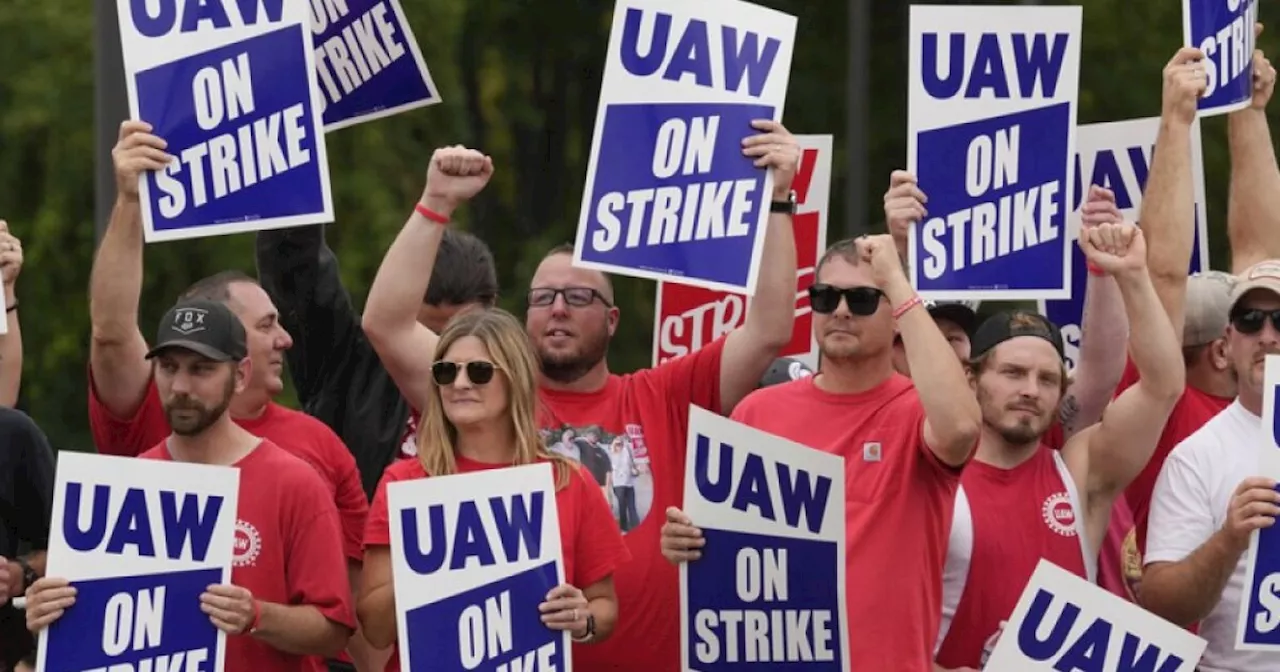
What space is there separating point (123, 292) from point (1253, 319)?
2.89 meters

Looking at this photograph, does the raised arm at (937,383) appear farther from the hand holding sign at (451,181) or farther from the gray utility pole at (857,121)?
the gray utility pole at (857,121)

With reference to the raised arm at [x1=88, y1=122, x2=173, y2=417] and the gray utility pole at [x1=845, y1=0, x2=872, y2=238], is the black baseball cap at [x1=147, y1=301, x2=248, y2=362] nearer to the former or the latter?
the raised arm at [x1=88, y1=122, x2=173, y2=417]

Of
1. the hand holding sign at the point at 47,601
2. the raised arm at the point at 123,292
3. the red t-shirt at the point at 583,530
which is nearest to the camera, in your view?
the hand holding sign at the point at 47,601

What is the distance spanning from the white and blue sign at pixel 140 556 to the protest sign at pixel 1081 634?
1918 millimetres

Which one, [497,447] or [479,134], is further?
[479,134]

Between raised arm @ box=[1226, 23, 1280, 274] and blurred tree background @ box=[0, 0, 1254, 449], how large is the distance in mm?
2681

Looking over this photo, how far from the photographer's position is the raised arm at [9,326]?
745 cm

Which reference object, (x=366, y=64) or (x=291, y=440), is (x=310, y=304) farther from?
(x=291, y=440)

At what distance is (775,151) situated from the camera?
7438 millimetres

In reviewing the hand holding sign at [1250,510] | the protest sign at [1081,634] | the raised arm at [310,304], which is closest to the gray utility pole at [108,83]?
the raised arm at [310,304]

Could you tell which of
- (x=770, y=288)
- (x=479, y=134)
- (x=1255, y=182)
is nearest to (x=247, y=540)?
(x=770, y=288)

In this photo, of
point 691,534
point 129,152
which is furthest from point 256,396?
point 691,534

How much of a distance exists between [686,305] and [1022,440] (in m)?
2.10

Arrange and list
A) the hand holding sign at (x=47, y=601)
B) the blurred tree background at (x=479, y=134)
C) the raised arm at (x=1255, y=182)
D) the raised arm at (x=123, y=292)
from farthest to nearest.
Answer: the blurred tree background at (x=479, y=134) → the raised arm at (x=1255, y=182) → the raised arm at (x=123, y=292) → the hand holding sign at (x=47, y=601)
